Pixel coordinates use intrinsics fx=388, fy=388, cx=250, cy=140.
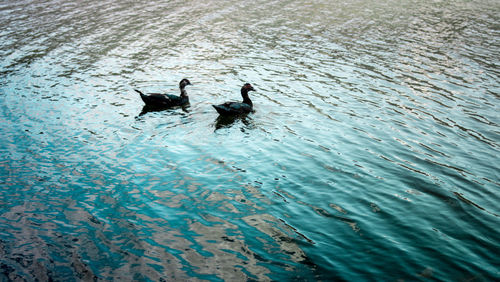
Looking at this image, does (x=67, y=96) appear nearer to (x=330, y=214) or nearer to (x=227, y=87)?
Answer: (x=227, y=87)

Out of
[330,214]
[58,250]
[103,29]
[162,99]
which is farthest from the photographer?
[103,29]

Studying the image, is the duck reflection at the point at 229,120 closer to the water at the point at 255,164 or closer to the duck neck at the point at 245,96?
the water at the point at 255,164

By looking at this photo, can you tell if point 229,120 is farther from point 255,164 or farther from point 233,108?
point 255,164

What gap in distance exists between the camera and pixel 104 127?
16281 mm

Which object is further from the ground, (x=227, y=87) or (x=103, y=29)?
(x=103, y=29)

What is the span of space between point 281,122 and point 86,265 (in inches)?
414

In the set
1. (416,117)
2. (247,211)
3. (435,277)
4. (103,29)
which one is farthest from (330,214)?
(103,29)

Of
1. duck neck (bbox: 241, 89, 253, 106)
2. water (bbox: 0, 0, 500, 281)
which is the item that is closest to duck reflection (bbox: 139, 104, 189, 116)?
water (bbox: 0, 0, 500, 281)

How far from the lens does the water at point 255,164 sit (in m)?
8.72

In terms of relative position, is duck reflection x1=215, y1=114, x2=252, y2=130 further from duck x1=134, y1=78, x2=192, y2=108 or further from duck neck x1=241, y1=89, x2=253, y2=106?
duck x1=134, y1=78, x2=192, y2=108

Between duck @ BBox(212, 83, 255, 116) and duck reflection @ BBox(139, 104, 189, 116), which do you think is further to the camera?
duck reflection @ BBox(139, 104, 189, 116)

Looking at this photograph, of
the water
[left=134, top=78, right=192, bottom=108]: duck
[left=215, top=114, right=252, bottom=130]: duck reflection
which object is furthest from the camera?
[left=134, top=78, right=192, bottom=108]: duck

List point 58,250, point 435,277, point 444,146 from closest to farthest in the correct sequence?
point 435,277 → point 58,250 → point 444,146

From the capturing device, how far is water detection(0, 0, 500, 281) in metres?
8.72
